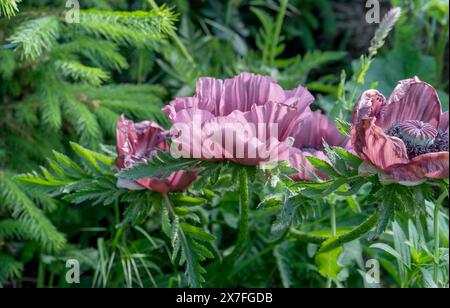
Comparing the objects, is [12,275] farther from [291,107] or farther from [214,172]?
[291,107]

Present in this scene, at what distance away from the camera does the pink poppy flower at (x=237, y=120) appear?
1141mm

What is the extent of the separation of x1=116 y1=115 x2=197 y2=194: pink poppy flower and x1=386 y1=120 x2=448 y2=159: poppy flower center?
1.23ft

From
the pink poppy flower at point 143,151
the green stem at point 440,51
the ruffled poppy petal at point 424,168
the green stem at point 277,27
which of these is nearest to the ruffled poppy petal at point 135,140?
the pink poppy flower at point 143,151

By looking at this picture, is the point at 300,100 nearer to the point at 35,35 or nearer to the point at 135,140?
the point at 135,140

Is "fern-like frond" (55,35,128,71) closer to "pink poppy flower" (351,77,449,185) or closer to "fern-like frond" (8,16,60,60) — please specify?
"fern-like frond" (8,16,60,60)

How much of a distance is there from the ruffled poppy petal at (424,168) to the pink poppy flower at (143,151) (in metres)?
0.40

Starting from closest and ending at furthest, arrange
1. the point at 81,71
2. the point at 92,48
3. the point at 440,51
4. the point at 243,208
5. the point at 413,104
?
the point at 413,104 → the point at 243,208 → the point at 81,71 → the point at 92,48 → the point at 440,51

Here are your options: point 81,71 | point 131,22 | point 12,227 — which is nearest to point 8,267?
point 12,227

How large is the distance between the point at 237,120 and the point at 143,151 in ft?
0.92

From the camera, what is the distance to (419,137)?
1134 millimetres

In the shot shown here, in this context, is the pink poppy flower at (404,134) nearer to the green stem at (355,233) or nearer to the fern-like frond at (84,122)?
the green stem at (355,233)

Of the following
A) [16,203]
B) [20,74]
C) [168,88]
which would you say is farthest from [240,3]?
[16,203]
